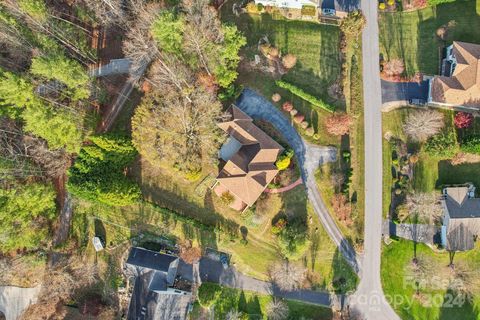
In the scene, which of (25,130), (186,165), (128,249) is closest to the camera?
(25,130)

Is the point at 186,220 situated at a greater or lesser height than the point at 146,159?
lesser

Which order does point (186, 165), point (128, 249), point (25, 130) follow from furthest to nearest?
point (128, 249) < point (186, 165) < point (25, 130)

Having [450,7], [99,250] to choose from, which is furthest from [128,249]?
[450,7]

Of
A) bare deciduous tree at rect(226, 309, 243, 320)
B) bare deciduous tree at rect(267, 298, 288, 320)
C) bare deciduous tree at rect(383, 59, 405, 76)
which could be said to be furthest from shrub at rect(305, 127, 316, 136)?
bare deciduous tree at rect(226, 309, 243, 320)

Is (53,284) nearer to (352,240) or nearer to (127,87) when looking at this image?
(127,87)

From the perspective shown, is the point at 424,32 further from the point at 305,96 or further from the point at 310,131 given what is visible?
the point at 310,131

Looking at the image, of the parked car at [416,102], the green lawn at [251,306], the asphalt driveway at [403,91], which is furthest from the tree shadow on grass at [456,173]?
the green lawn at [251,306]

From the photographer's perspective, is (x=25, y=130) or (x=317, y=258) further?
(x=317, y=258)
